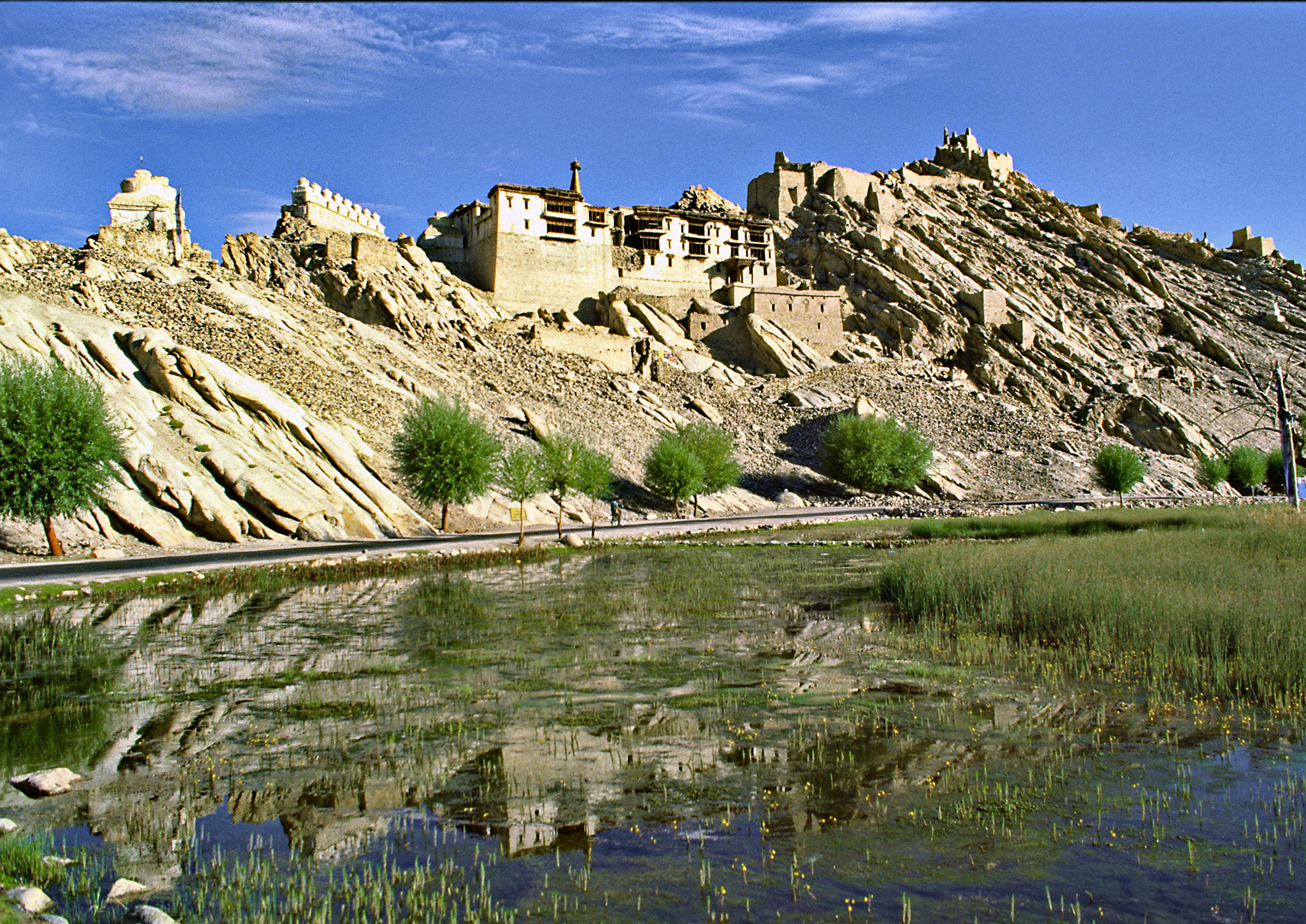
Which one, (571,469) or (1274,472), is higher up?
(1274,472)

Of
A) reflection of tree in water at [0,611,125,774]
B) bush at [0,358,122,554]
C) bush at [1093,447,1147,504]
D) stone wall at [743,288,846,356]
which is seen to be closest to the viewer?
reflection of tree in water at [0,611,125,774]

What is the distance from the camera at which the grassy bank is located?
499 inches

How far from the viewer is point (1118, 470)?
5928 centimetres

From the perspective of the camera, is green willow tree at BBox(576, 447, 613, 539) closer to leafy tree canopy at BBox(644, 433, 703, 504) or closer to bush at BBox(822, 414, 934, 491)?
leafy tree canopy at BBox(644, 433, 703, 504)

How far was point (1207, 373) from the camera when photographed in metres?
80.7

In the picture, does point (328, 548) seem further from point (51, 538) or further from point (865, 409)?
point (865, 409)

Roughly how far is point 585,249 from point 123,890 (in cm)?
6830

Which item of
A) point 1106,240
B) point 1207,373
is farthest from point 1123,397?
point 1106,240

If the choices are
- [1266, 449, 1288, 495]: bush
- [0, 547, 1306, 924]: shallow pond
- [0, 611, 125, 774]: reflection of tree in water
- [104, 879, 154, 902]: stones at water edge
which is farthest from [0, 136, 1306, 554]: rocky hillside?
[104, 879, 154, 902]: stones at water edge

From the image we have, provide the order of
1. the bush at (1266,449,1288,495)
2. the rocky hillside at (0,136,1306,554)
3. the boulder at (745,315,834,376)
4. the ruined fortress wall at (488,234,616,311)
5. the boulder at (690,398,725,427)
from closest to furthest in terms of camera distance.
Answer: the rocky hillside at (0,136,1306,554) < the boulder at (690,398,725,427) < the ruined fortress wall at (488,234,616,311) < the bush at (1266,449,1288,495) < the boulder at (745,315,834,376)

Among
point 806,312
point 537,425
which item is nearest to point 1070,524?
point 537,425

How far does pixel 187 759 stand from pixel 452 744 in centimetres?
299

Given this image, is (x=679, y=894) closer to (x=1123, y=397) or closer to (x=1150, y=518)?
(x=1150, y=518)

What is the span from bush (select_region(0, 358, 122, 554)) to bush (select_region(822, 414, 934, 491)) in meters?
43.0
